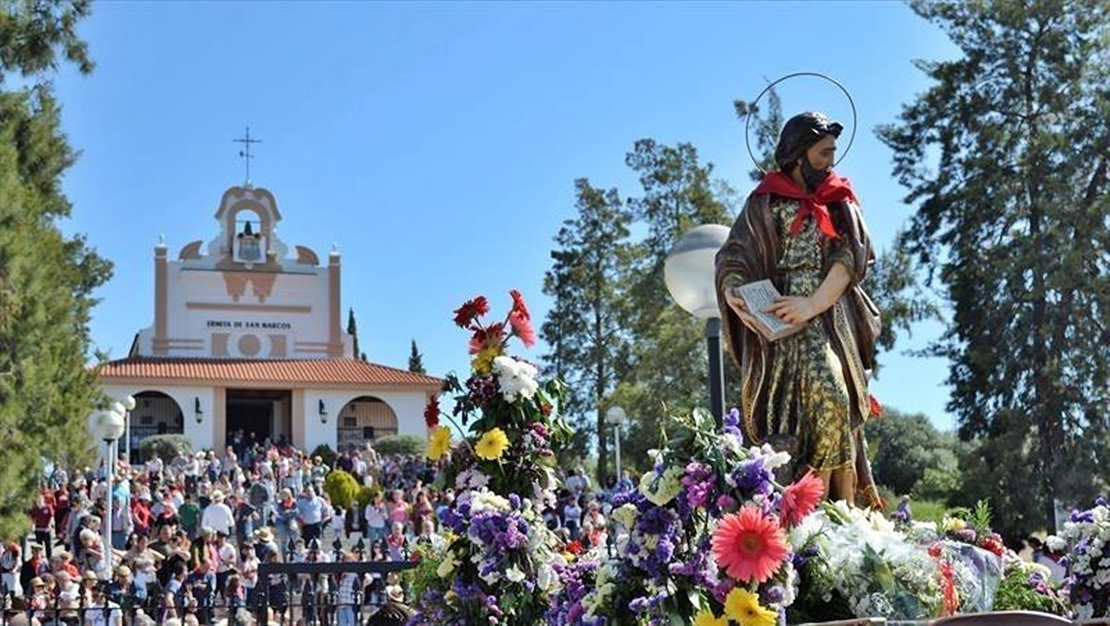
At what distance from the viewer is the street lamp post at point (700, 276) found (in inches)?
338

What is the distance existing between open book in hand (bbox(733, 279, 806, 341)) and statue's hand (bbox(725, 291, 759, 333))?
0.07 ft

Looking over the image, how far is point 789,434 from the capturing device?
6.98m

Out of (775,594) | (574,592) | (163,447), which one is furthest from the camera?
(163,447)

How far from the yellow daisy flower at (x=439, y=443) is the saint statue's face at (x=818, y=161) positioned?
251 centimetres

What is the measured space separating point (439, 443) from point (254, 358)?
53148 mm

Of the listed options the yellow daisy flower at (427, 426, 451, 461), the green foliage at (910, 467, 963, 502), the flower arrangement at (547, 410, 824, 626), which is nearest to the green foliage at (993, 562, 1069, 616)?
Answer: the flower arrangement at (547, 410, 824, 626)

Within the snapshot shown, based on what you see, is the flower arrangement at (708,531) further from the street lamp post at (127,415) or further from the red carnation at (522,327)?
the street lamp post at (127,415)

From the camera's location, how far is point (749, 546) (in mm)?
4684

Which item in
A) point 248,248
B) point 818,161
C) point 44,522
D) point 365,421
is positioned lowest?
point 44,522

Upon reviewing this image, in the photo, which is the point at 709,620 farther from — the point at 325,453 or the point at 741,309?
the point at 325,453

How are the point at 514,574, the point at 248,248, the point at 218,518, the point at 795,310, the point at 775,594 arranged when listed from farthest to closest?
the point at 248,248, the point at 218,518, the point at 514,574, the point at 795,310, the point at 775,594

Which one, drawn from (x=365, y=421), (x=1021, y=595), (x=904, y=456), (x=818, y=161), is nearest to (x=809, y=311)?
(x=818, y=161)

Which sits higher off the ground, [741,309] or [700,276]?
[700,276]

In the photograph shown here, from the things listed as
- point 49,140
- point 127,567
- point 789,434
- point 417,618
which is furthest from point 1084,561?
point 49,140
